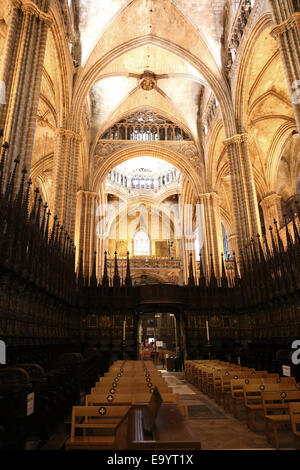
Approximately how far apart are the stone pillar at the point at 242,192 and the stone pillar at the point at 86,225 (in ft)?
28.8

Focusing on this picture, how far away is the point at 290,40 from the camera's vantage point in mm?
9328

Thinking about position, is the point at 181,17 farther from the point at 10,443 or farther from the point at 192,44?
the point at 10,443

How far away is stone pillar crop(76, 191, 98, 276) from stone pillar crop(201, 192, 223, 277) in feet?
23.6

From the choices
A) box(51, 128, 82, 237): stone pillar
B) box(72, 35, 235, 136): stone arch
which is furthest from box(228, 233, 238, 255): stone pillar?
box(51, 128, 82, 237): stone pillar

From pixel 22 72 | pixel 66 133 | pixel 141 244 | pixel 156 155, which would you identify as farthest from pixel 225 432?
pixel 141 244

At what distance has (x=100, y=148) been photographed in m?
21.9

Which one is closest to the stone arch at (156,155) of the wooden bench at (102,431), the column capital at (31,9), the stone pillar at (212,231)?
the stone pillar at (212,231)

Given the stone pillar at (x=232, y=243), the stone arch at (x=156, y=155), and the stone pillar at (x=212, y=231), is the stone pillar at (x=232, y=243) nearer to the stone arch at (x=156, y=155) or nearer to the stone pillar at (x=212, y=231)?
the stone pillar at (x=212, y=231)

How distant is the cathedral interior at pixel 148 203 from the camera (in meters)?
4.38

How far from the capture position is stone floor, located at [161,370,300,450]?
349cm

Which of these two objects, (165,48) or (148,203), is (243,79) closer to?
(165,48)

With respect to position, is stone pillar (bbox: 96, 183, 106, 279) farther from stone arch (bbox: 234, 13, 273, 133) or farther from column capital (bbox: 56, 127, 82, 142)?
stone arch (bbox: 234, 13, 273, 133)

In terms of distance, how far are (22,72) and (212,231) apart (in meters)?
14.3

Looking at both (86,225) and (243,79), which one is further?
(86,225)
